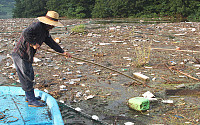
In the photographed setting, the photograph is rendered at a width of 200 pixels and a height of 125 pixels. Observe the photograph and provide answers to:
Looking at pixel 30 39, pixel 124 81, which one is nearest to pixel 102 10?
pixel 124 81

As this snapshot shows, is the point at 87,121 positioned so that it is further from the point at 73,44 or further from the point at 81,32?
the point at 81,32

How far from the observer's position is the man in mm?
3057

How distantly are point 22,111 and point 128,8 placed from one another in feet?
59.3

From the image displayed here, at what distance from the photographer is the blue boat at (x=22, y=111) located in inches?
109

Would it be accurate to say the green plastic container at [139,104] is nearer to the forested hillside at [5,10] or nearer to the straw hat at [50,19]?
the straw hat at [50,19]

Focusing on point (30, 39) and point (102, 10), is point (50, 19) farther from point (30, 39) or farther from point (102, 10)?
point (102, 10)

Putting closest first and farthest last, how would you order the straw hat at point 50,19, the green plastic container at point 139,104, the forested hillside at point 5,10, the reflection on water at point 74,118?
1. the straw hat at point 50,19
2. the reflection on water at point 74,118
3. the green plastic container at point 139,104
4. the forested hillside at point 5,10

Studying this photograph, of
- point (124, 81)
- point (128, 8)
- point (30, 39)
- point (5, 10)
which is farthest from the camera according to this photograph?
point (5, 10)

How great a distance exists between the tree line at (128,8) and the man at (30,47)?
52.0 ft

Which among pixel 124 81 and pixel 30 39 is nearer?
pixel 30 39

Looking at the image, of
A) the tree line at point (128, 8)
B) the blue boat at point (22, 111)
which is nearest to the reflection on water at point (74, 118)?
the blue boat at point (22, 111)

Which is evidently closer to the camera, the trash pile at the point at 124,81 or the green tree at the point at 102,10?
the trash pile at the point at 124,81

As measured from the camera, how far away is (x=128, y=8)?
2003 centimetres

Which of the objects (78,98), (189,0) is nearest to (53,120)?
(78,98)
